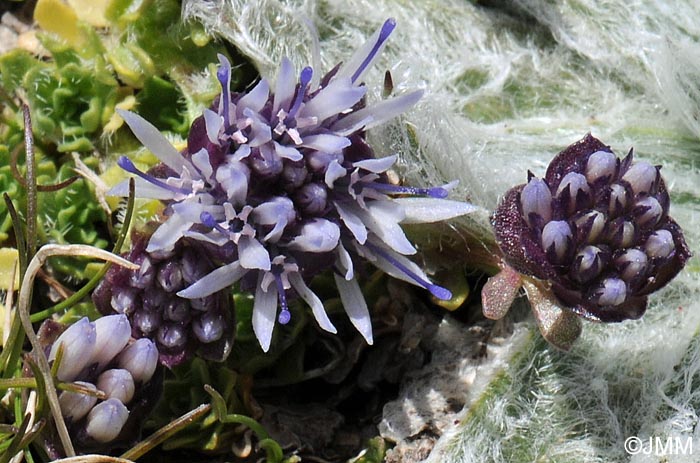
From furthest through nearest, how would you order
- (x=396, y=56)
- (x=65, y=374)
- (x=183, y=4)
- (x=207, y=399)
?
1. (x=396, y=56)
2. (x=183, y=4)
3. (x=207, y=399)
4. (x=65, y=374)

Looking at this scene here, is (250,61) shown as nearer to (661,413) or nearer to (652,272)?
(652,272)

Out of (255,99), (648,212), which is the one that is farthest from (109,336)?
(648,212)

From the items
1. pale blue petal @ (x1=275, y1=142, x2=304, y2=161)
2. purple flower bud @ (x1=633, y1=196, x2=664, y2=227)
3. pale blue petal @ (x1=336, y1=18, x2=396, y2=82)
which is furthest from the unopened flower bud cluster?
purple flower bud @ (x1=633, y1=196, x2=664, y2=227)

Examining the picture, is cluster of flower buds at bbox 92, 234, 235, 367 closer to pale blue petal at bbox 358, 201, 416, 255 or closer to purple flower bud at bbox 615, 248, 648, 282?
pale blue petal at bbox 358, 201, 416, 255

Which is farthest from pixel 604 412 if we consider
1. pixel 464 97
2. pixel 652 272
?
pixel 464 97

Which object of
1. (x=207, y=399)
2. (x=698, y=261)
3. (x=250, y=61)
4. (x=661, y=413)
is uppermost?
(x=250, y=61)

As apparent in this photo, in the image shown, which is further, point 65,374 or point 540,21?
point 540,21

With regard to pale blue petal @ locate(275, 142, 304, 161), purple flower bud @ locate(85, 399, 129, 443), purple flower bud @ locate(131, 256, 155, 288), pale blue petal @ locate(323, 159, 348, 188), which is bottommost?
purple flower bud @ locate(85, 399, 129, 443)
